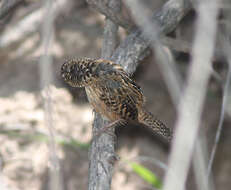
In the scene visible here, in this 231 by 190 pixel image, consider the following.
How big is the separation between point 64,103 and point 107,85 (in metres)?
1.74

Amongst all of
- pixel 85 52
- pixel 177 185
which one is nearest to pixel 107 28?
pixel 85 52

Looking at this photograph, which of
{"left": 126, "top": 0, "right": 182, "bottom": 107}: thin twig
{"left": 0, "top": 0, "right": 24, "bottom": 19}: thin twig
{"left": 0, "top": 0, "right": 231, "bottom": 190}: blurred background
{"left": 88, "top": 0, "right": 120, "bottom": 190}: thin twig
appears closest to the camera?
{"left": 126, "top": 0, "right": 182, "bottom": 107}: thin twig

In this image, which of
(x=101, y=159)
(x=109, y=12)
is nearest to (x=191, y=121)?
(x=101, y=159)

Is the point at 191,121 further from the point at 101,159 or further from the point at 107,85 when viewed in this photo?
the point at 107,85

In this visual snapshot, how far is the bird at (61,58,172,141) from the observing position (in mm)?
3367

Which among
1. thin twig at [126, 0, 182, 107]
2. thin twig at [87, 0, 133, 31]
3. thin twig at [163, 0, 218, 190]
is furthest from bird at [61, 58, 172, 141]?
thin twig at [163, 0, 218, 190]

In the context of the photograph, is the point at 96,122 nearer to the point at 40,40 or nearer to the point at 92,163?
the point at 92,163

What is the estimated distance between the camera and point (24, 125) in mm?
4551

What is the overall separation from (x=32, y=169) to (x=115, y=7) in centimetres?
228

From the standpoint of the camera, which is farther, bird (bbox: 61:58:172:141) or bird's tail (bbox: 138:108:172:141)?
bird's tail (bbox: 138:108:172:141)

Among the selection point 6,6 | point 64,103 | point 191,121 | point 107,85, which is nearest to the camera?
point 191,121

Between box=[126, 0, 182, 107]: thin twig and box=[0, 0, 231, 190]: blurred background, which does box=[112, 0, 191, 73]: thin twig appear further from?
box=[126, 0, 182, 107]: thin twig

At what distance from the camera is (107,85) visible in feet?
11.2

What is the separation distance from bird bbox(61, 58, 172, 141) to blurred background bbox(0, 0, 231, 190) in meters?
0.91
